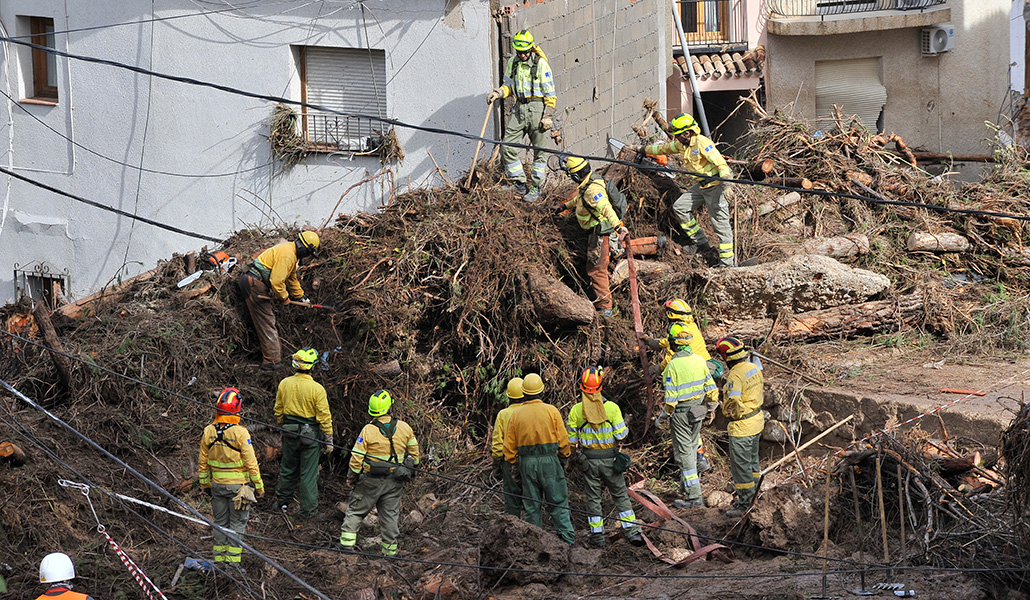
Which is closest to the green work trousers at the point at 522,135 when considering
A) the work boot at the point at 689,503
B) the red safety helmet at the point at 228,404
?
the work boot at the point at 689,503

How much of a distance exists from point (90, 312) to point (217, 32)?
14.2ft

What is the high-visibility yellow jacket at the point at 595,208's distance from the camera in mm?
10656

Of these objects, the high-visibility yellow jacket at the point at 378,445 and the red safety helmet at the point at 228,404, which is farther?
the high-visibility yellow jacket at the point at 378,445

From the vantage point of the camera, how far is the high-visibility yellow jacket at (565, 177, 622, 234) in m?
10.7

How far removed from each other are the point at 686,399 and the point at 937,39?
1163 cm

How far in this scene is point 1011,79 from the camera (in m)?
16.0

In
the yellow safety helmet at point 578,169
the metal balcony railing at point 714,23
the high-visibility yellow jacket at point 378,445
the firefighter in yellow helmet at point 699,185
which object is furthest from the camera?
the metal balcony railing at point 714,23

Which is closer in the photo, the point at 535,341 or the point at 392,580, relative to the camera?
the point at 392,580

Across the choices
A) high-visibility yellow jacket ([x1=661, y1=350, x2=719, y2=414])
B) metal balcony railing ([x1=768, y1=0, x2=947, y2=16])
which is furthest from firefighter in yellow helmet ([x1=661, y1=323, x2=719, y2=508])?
metal balcony railing ([x1=768, y1=0, x2=947, y2=16])

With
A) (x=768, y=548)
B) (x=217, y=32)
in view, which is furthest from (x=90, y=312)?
(x=768, y=548)

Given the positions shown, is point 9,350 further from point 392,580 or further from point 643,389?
point 643,389

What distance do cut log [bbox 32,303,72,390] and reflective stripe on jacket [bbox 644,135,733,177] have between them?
6.96 m

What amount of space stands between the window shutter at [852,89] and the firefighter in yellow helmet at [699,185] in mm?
8119

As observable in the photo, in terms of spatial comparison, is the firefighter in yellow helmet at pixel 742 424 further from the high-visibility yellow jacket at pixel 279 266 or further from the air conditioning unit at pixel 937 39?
the air conditioning unit at pixel 937 39
